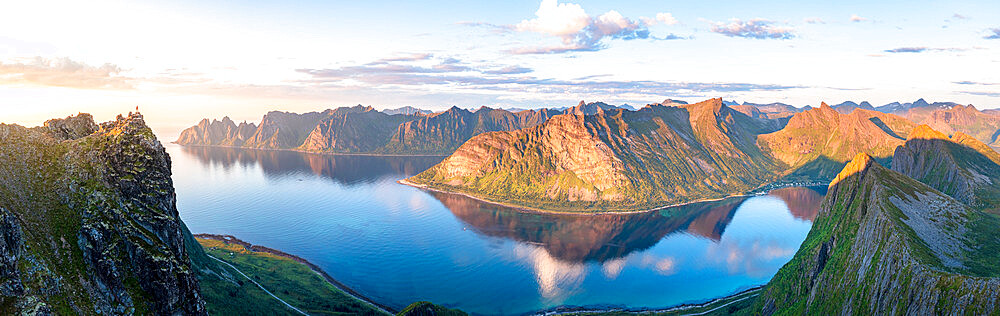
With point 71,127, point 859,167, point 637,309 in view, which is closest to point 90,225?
point 71,127

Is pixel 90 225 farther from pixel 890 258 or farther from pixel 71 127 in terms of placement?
pixel 890 258

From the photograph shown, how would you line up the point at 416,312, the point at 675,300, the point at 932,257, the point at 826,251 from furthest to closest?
1. the point at 675,300
2. the point at 826,251
3. the point at 416,312
4. the point at 932,257

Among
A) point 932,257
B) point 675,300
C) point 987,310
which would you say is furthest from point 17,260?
point 675,300

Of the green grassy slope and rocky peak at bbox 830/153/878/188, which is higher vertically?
rocky peak at bbox 830/153/878/188

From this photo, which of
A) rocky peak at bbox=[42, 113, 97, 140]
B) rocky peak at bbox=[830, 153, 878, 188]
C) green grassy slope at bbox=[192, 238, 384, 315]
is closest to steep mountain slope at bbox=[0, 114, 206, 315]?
rocky peak at bbox=[42, 113, 97, 140]

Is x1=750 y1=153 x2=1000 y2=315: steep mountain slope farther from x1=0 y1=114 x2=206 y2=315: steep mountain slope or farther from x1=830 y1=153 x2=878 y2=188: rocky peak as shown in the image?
x1=0 y1=114 x2=206 y2=315: steep mountain slope

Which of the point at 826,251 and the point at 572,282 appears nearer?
the point at 826,251

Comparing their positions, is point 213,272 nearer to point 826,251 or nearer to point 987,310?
point 987,310
